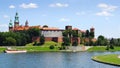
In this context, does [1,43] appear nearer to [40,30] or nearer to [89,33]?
[40,30]

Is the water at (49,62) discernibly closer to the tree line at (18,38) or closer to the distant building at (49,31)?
the tree line at (18,38)

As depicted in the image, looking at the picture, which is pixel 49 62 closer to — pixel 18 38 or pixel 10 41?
pixel 10 41

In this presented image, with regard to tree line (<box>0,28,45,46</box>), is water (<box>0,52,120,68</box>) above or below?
below

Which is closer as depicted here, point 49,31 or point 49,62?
point 49,62

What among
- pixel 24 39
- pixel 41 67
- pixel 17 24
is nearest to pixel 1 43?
pixel 24 39

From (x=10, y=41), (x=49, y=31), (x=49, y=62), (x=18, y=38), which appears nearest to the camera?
(x=49, y=62)

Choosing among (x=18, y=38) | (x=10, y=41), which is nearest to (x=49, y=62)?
(x=10, y=41)

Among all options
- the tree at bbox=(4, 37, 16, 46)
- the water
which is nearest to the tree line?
the tree at bbox=(4, 37, 16, 46)

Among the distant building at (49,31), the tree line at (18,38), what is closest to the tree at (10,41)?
the tree line at (18,38)

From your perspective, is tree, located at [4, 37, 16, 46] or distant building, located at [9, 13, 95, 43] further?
distant building, located at [9, 13, 95, 43]

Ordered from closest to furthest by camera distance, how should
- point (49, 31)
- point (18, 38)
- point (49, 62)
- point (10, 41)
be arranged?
1. point (49, 62)
2. point (10, 41)
3. point (18, 38)
4. point (49, 31)

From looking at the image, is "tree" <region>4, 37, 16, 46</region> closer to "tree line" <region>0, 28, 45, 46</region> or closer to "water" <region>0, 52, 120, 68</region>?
"tree line" <region>0, 28, 45, 46</region>

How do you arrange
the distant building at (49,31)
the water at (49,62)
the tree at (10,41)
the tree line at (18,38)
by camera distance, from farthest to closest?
the distant building at (49,31) < the tree line at (18,38) < the tree at (10,41) < the water at (49,62)

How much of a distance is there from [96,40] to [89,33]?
21.9 feet
